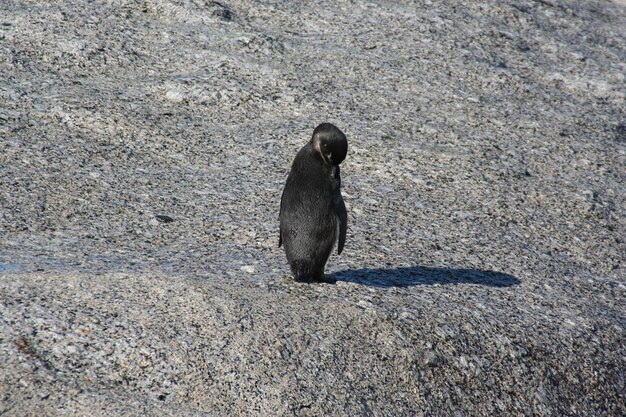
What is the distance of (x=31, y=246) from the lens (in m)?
5.59

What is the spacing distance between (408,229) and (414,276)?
0.78m

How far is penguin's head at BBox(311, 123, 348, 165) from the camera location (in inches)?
200

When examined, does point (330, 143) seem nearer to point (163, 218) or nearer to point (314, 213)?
point (314, 213)

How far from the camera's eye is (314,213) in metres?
5.20

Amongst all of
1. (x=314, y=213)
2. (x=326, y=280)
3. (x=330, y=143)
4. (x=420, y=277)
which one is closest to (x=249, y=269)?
(x=326, y=280)

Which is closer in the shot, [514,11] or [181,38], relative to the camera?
[181,38]

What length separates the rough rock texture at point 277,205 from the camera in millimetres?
4395

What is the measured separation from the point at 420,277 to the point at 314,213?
0.94 meters

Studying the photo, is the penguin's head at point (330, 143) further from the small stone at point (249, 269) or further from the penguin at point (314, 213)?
the small stone at point (249, 269)

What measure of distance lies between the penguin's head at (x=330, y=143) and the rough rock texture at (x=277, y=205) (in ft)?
2.40

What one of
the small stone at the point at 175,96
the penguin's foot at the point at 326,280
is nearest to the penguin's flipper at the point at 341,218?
the penguin's foot at the point at 326,280

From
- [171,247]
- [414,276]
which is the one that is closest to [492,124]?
[414,276]

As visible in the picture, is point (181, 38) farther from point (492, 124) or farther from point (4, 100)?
point (492, 124)

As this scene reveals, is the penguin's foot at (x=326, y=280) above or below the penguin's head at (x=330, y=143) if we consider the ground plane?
below
